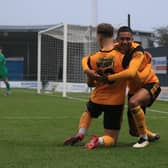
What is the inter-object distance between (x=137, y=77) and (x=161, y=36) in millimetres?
68276

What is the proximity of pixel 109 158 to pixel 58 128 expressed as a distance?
10.6 ft

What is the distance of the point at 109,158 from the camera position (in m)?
6.05

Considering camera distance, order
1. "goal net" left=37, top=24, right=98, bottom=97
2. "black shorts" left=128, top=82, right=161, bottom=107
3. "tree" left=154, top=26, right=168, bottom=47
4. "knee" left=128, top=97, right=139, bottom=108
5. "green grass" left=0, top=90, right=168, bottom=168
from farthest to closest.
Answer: "tree" left=154, top=26, right=168, bottom=47 < "goal net" left=37, top=24, right=98, bottom=97 < "black shorts" left=128, top=82, right=161, bottom=107 < "knee" left=128, top=97, right=139, bottom=108 < "green grass" left=0, top=90, right=168, bottom=168

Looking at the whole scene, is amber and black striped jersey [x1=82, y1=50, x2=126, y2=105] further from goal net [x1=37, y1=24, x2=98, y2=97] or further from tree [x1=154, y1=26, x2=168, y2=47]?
tree [x1=154, y1=26, x2=168, y2=47]

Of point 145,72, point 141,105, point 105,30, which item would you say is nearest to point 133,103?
point 141,105

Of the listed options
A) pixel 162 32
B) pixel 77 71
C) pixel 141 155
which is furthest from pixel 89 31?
pixel 162 32

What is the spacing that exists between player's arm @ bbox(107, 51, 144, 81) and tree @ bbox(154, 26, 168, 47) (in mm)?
66558

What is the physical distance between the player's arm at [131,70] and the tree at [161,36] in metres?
66.6

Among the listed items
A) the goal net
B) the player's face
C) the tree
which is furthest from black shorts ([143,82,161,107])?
the tree

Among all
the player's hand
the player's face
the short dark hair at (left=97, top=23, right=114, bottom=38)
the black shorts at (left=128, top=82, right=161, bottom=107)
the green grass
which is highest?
the short dark hair at (left=97, top=23, right=114, bottom=38)

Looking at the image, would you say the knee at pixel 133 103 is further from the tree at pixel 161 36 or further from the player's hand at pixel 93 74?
the tree at pixel 161 36

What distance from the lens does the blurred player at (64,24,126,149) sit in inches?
279

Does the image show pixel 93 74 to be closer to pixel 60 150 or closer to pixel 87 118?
pixel 87 118

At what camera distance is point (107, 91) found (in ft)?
23.5
